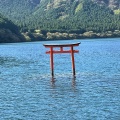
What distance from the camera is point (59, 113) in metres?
49.4

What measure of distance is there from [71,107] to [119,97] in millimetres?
9041

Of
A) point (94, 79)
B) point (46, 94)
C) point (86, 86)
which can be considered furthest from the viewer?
point (94, 79)

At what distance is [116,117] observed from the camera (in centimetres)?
4678

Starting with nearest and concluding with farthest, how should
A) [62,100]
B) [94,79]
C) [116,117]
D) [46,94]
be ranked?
[116,117]
[62,100]
[46,94]
[94,79]

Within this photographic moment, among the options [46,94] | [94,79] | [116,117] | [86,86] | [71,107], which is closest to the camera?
[116,117]

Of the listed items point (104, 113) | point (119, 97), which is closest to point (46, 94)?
point (119, 97)

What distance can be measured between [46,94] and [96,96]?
300 inches

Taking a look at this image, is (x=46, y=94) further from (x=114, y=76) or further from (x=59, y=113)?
(x=114, y=76)

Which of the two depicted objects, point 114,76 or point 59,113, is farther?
point 114,76

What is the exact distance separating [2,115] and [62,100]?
10.4 meters

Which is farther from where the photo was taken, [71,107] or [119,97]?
[119,97]

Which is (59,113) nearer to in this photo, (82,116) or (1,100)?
(82,116)

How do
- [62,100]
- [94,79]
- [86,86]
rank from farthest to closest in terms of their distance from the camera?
[94,79]
[86,86]
[62,100]

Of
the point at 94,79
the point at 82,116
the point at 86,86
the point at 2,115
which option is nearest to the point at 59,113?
the point at 82,116
